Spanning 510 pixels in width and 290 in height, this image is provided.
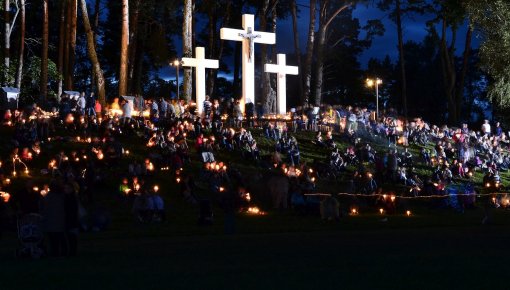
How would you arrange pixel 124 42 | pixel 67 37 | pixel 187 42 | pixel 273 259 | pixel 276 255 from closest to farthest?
pixel 273 259 < pixel 276 255 < pixel 124 42 < pixel 187 42 < pixel 67 37

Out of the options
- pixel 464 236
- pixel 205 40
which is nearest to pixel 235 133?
pixel 464 236

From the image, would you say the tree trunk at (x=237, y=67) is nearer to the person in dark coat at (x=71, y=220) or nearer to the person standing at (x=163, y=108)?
the person standing at (x=163, y=108)

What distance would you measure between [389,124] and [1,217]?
29.0 m

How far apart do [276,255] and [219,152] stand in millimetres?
20560

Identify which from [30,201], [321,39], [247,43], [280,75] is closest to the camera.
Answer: [30,201]

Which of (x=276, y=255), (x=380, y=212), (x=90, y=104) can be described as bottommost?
(x=380, y=212)

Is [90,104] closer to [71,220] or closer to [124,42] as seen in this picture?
[124,42]

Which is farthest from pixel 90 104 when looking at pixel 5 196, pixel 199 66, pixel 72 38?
pixel 5 196

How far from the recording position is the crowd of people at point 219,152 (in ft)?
90.3

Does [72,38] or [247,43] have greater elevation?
[72,38]

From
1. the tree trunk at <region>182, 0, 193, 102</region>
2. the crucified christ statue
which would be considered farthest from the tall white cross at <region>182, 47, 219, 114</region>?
the crucified christ statue

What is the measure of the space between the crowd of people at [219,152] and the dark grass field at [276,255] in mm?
900

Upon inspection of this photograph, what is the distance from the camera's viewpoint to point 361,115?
4562 centimetres

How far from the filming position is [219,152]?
35156 mm
